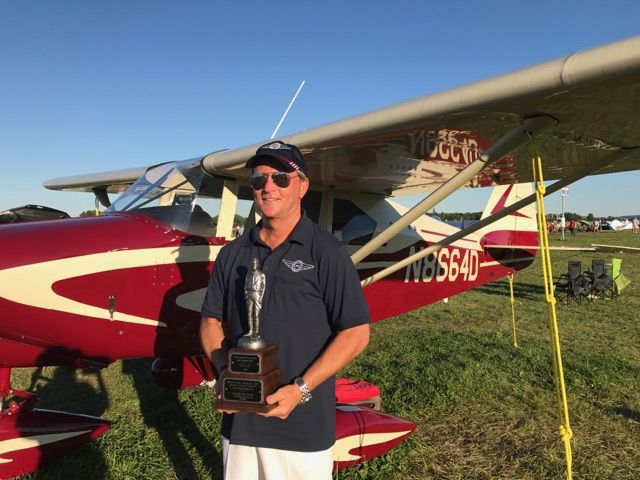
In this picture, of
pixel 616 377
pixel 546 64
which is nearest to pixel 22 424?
pixel 546 64

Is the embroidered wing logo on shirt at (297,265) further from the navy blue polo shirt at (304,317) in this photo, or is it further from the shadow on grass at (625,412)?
the shadow on grass at (625,412)

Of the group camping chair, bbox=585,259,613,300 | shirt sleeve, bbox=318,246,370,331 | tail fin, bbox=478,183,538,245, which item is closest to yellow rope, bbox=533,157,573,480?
shirt sleeve, bbox=318,246,370,331

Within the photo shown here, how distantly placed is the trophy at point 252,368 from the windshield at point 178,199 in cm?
211

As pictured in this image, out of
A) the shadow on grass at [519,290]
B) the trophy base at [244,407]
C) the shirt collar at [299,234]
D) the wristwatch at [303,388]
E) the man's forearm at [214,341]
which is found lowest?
the shadow on grass at [519,290]

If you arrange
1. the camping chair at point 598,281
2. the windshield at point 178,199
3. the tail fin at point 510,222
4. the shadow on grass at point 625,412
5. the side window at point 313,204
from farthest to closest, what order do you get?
the camping chair at point 598,281, the tail fin at point 510,222, the side window at point 313,204, the shadow on grass at point 625,412, the windshield at point 178,199

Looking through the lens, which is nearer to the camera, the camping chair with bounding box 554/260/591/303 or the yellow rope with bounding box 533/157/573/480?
the yellow rope with bounding box 533/157/573/480

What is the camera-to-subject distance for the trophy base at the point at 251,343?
4.84 feet

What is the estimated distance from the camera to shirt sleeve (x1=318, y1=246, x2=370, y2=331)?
5.09 ft

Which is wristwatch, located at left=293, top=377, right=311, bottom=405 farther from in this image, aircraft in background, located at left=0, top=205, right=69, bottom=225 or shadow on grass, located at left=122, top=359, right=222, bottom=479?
aircraft in background, located at left=0, top=205, right=69, bottom=225

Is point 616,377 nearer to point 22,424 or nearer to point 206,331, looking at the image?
point 206,331

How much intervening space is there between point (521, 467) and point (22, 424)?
351 centimetres

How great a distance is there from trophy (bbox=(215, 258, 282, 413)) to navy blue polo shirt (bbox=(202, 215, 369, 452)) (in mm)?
64

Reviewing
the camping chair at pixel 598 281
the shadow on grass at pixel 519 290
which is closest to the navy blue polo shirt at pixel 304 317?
the shadow on grass at pixel 519 290

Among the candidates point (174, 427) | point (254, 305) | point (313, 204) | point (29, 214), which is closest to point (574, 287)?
point (313, 204)
